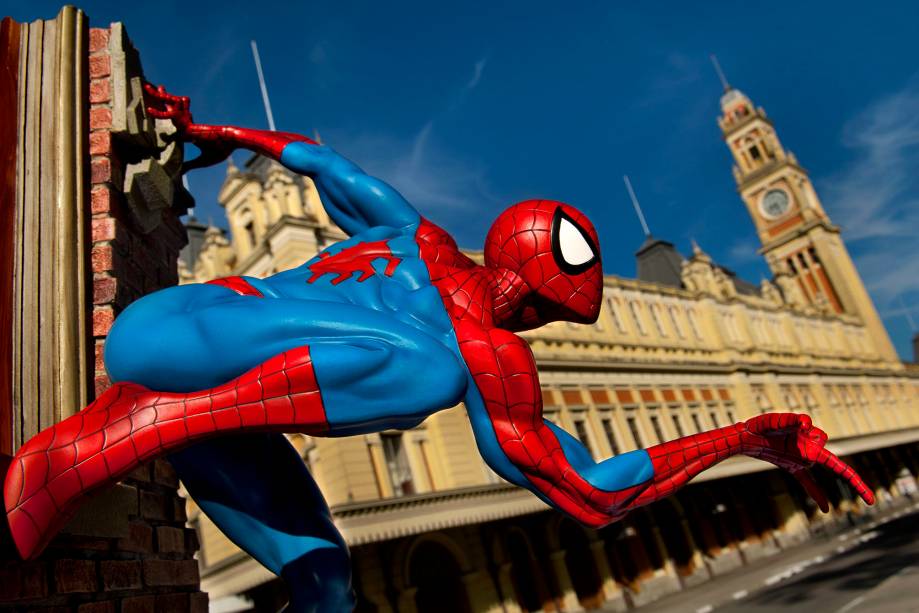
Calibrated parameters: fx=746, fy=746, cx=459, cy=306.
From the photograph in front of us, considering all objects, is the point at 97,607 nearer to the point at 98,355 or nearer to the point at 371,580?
the point at 98,355

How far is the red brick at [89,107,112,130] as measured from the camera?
257cm

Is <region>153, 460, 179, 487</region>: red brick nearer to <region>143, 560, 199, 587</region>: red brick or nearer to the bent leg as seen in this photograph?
<region>143, 560, 199, 587</region>: red brick

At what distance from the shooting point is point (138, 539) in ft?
7.30

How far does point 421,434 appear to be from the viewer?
615 inches

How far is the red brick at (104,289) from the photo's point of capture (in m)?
2.35

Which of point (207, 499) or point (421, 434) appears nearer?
point (207, 499)

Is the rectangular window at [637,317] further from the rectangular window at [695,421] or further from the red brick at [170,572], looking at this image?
the red brick at [170,572]

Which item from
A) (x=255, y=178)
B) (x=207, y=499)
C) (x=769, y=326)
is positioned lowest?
(x=207, y=499)

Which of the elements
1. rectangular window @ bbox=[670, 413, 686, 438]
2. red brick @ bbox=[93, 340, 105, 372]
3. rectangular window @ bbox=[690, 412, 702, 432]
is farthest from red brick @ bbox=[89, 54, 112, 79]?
rectangular window @ bbox=[690, 412, 702, 432]

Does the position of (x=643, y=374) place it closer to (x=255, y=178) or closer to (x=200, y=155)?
(x=255, y=178)

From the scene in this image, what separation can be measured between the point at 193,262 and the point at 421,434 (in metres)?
10.8

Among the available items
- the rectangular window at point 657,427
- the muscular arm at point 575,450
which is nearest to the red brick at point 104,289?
the muscular arm at point 575,450

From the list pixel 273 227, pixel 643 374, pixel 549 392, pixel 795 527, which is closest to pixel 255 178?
pixel 273 227

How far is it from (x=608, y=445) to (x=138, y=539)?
18991mm
